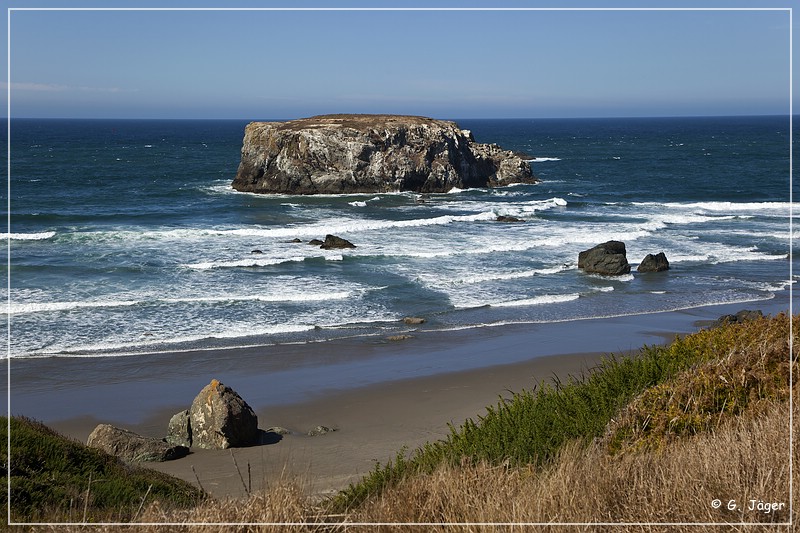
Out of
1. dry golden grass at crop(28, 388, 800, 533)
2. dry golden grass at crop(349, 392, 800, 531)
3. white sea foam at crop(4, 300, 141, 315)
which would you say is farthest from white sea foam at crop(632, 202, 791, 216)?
dry golden grass at crop(28, 388, 800, 533)

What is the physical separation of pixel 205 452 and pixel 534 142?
132 m

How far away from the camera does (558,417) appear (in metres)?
9.88

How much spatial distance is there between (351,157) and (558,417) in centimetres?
5185

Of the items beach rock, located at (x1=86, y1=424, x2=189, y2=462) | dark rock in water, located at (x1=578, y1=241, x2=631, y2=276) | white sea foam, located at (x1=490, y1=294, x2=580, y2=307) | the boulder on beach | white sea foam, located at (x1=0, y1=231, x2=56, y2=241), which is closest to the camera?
beach rock, located at (x1=86, y1=424, x2=189, y2=462)

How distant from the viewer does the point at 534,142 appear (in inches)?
5556

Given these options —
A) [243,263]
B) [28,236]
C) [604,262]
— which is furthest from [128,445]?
[28,236]

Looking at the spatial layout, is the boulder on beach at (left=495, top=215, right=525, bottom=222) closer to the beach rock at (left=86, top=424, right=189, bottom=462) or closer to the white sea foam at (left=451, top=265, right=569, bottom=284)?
the white sea foam at (left=451, top=265, right=569, bottom=284)

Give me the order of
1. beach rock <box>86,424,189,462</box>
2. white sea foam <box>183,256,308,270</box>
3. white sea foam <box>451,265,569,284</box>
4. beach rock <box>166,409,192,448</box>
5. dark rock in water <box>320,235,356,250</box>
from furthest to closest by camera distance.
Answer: dark rock in water <box>320,235,356,250</box> < white sea foam <box>183,256,308,270</box> < white sea foam <box>451,265,569,284</box> < beach rock <box>166,409,192,448</box> < beach rock <box>86,424,189,462</box>

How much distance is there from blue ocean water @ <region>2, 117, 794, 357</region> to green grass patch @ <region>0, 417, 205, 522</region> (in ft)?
36.3

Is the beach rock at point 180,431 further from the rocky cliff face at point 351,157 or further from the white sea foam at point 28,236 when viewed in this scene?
the rocky cliff face at point 351,157

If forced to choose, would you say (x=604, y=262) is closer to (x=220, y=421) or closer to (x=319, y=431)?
(x=319, y=431)

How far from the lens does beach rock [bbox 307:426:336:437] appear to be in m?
15.6

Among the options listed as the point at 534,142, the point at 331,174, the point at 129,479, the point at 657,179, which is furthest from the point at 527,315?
the point at 534,142

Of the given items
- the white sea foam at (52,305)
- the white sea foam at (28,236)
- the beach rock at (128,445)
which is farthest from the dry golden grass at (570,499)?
the white sea foam at (28,236)
